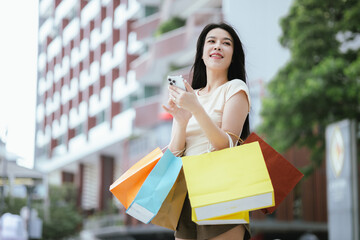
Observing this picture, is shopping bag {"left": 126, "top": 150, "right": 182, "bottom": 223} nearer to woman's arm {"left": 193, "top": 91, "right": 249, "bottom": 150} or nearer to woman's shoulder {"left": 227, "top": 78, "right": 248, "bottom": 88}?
woman's arm {"left": 193, "top": 91, "right": 249, "bottom": 150}

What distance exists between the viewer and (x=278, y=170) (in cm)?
259

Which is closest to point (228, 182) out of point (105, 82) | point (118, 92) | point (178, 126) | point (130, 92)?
point (178, 126)

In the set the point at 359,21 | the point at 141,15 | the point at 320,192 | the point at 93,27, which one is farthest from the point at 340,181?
the point at 93,27

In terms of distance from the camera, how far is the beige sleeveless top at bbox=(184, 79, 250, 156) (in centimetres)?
259

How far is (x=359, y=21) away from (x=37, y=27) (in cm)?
1077

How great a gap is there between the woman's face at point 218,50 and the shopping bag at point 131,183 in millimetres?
494

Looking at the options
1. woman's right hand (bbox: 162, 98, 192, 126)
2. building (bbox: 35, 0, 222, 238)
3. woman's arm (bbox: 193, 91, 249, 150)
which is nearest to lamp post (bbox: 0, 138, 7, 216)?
woman's right hand (bbox: 162, 98, 192, 126)

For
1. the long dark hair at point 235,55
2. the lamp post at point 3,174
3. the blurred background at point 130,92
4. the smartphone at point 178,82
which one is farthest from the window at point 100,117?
the smartphone at point 178,82

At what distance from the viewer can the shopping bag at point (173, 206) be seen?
255cm

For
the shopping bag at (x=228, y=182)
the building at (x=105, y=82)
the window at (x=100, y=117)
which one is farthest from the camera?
the window at (x=100, y=117)

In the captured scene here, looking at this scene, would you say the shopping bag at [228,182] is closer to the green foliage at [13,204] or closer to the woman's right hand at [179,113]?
the woman's right hand at [179,113]

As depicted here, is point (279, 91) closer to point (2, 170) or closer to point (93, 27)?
point (2, 170)

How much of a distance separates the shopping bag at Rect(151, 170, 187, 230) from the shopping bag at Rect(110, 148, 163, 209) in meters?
0.13

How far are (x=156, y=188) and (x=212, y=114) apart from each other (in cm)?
43
